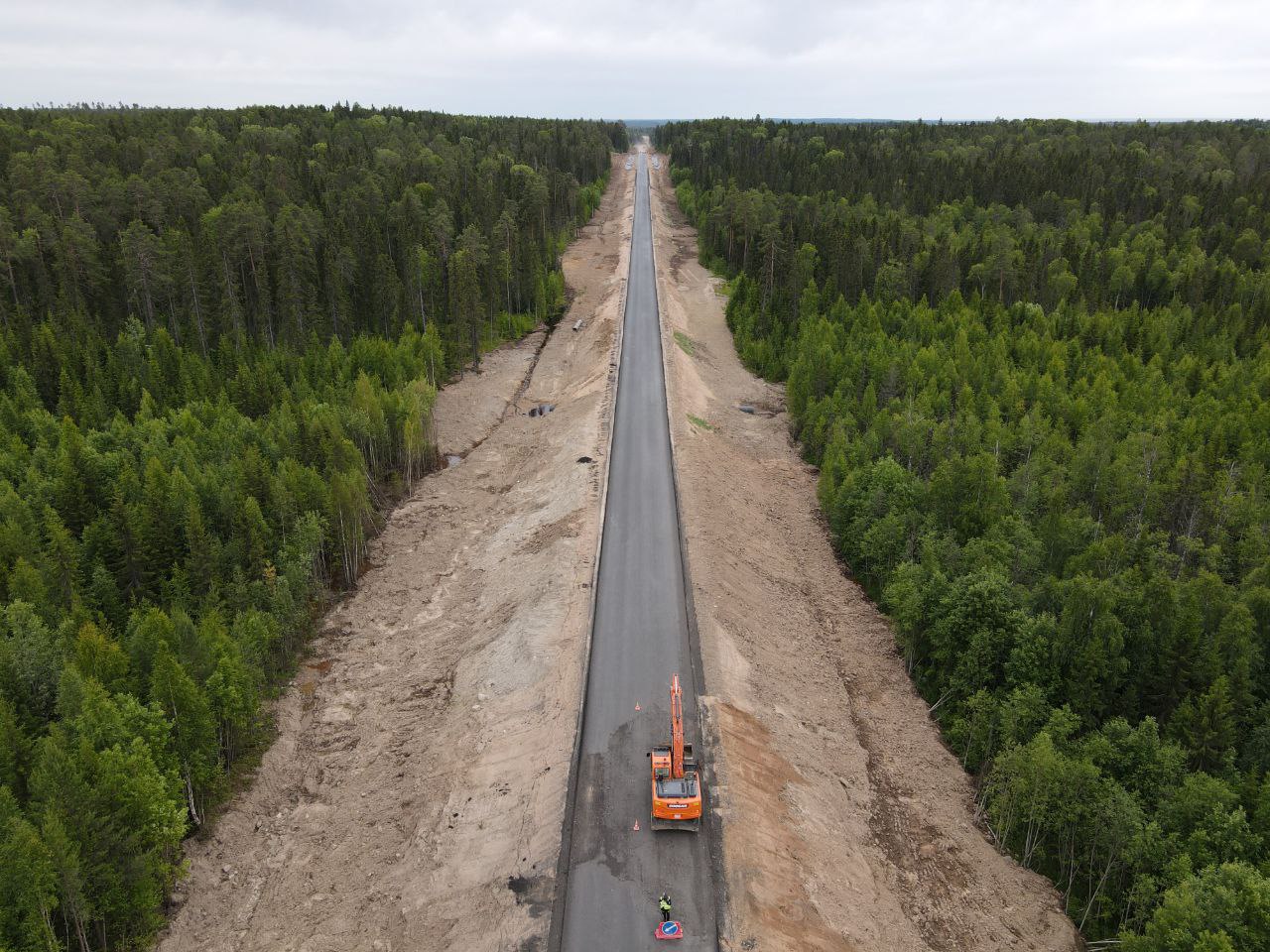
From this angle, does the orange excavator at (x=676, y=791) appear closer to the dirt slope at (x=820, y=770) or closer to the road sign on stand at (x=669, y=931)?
the dirt slope at (x=820, y=770)

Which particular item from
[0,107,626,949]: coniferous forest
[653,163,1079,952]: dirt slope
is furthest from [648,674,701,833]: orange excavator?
[0,107,626,949]: coniferous forest

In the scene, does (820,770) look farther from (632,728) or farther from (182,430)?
(182,430)

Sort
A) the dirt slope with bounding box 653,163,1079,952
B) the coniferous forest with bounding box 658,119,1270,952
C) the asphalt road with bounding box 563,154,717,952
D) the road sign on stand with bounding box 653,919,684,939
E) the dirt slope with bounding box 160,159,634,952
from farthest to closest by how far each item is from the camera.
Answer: the coniferous forest with bounding box 658,119,1270,952, the dirt slope with bounding box 160,159,634,952, the dirt slope with bounding box 653,163,1079,952, the asphalt road with bounding box 563,154,717,952, the road sign on stand with bounding box 653,919,684,939

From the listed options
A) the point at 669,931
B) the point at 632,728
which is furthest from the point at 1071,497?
the point at 669,931

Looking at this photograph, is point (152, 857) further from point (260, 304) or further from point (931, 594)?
point (260, 304)

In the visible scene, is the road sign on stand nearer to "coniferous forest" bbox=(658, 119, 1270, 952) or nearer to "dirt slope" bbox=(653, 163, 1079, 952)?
"dirt slope" bbox=(653, 163, 1079, 952)

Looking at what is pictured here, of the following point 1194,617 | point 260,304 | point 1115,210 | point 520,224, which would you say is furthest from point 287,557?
point 1115,210
